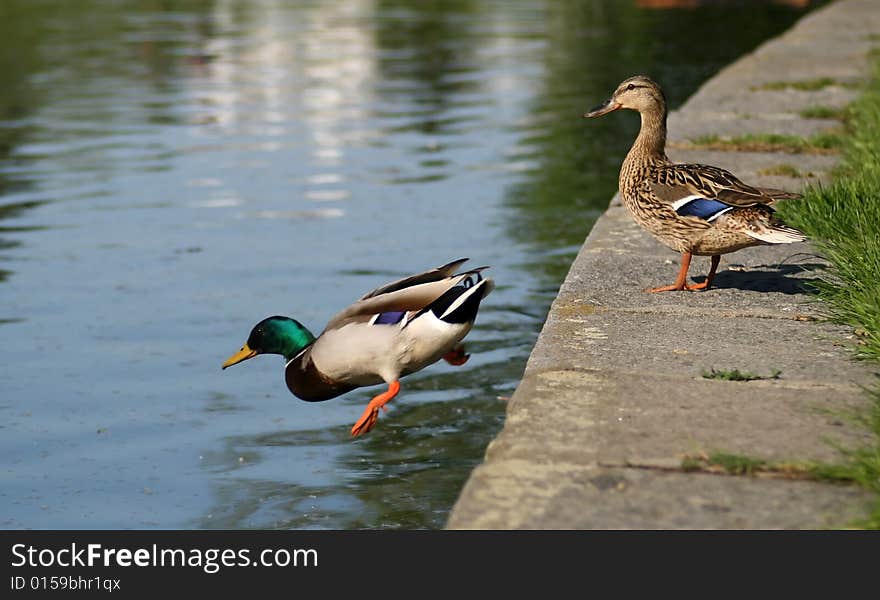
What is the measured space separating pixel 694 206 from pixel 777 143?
3.40 meters

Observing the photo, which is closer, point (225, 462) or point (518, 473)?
point (518, 473)

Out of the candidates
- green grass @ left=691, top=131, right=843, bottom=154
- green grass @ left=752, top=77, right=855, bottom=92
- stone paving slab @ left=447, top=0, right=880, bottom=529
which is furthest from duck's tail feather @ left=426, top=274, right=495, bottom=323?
green grass @ left=752, top=77, right=855, bottom=92

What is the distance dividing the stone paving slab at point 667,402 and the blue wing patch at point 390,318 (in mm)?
486

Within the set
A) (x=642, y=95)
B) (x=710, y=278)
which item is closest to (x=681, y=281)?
(x=710, y=278)

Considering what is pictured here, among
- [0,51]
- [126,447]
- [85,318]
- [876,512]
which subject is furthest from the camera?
[0,51]

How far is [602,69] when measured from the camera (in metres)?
16.5

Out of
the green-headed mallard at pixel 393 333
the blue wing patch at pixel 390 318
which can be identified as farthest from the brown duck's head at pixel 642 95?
the blue wing patch at pixel 390 318

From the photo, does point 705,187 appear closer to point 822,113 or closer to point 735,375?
point 735,375

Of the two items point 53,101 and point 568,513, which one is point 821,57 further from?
point 568,513

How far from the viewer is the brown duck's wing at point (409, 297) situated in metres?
5.09

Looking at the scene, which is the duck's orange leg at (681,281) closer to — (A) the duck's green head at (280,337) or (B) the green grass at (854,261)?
(B) the green grass at (854,261)

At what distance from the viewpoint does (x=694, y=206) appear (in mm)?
5773
